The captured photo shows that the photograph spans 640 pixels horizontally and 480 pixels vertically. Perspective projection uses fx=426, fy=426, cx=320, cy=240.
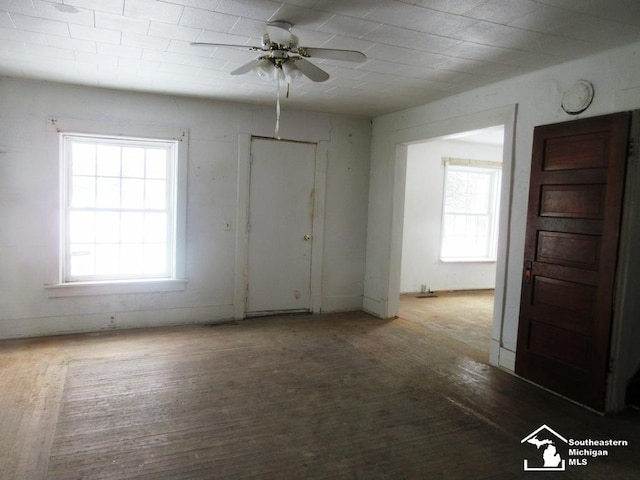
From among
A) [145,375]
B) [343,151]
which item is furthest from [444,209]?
[145,375]

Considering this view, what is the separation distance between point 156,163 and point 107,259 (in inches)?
47.2

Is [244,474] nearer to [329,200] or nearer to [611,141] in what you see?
[611,141]

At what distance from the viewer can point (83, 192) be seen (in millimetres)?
4559

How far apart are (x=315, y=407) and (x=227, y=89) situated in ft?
10.4

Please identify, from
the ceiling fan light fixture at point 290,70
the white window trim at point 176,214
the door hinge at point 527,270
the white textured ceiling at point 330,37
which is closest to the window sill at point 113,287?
the white window trim at point 176,214

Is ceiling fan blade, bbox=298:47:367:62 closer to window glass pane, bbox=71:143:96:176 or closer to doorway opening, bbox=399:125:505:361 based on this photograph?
window glass pane, bbox=71:143:96:176

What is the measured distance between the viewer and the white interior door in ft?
17.1

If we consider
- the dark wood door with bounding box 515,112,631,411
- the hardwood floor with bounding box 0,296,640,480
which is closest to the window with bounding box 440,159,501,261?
the hardwood floor with bounding box 0,296,640,480

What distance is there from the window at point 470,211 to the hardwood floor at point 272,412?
3.29 m

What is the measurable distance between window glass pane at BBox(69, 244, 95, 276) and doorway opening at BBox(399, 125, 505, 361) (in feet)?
13.6

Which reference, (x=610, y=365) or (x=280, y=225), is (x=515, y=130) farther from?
(x=280, y=225)

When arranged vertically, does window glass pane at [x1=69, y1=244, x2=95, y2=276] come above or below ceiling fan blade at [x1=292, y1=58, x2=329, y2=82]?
below

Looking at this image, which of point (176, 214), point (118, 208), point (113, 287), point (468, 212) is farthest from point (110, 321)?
point (468, 212)

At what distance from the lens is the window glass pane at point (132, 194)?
4.71 meters
